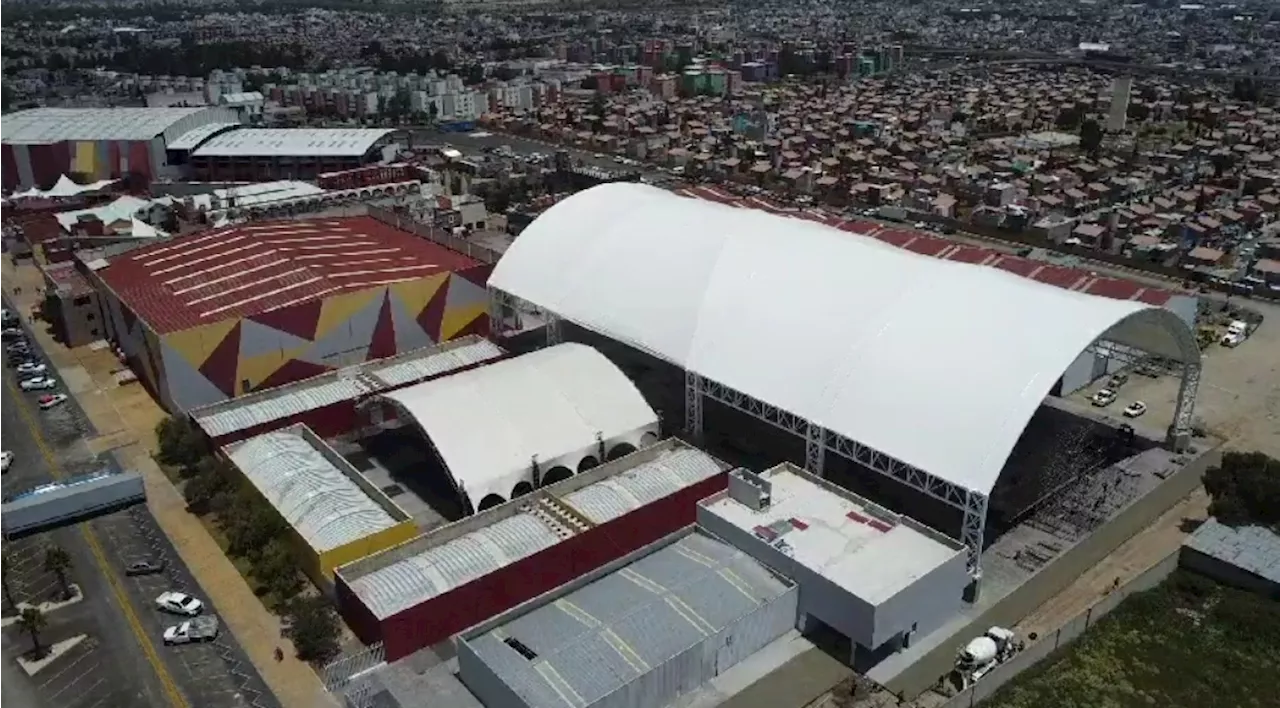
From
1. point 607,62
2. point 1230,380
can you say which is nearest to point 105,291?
point 1230,380

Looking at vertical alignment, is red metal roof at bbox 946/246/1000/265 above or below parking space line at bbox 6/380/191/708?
above

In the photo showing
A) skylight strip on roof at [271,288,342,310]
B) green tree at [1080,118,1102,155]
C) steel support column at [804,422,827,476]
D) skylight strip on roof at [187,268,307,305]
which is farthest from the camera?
green tree at [1080,118,1102,155]

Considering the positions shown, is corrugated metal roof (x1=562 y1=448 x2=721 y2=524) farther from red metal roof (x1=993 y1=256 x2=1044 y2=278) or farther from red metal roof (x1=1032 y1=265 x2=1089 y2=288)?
red metal roof (x1=993 y1=256 x2=1044 y2=278)

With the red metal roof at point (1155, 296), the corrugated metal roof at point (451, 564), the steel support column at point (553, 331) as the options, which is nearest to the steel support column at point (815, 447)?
the corrugated metal roof at point (451, 564)

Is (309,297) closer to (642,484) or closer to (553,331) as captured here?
(553,331)

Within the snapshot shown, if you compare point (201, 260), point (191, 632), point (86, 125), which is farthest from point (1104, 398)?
point (86, 125)

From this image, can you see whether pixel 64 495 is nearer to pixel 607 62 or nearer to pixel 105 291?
pixel 105 291

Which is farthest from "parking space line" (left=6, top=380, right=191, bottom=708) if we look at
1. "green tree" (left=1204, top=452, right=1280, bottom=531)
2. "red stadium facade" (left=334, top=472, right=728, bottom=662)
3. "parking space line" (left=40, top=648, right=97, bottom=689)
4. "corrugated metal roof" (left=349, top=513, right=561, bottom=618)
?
"green tree" (left=1204, top=452, right=1280, bottom=531)
